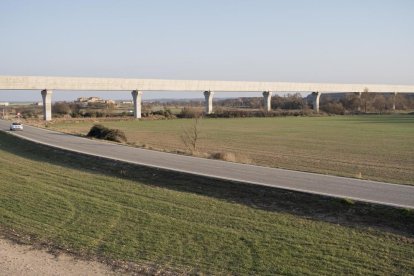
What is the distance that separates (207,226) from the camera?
11.3 meters

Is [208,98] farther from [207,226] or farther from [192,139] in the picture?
[207,226]

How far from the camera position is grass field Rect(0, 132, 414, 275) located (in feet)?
29.5

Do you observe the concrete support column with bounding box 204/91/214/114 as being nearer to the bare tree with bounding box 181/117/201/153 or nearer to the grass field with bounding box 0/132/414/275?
the bare tree with bounding box 181/117/201/153

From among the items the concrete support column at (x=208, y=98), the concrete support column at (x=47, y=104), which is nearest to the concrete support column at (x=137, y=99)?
the concrete support column at (x=47, y=104)

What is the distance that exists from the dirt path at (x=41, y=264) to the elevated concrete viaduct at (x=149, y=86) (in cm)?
6866

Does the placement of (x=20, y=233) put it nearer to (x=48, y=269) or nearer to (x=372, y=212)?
(x=48, y=269)

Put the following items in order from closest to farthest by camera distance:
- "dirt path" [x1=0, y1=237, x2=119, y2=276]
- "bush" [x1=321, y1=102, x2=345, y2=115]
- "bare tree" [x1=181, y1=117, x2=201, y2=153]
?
"dirt path" [x1=0, y1=237, x2=119, y2=276], "bare tree" [x1=181, y1=117, x2=201, y2=153], "bush" [x1=321, y1=102, x2=345, y2=115]

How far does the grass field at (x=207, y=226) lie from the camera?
8.98 m

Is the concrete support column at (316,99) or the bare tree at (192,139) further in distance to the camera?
the concrete support column at (316,99)

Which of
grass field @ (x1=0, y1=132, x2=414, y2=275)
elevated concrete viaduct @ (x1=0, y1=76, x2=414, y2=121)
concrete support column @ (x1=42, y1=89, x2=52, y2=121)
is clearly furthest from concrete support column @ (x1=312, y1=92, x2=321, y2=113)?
grass field @ (x1=0, y1=132, x2=414, y2=275)

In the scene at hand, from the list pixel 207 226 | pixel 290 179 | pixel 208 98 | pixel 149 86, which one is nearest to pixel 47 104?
pixel 149 86

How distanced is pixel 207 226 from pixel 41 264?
12.7 ft

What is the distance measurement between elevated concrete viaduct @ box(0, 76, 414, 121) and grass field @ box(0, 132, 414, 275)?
202ft

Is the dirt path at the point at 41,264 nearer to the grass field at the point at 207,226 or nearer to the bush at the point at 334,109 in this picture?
the grass field at the point at 207,226
